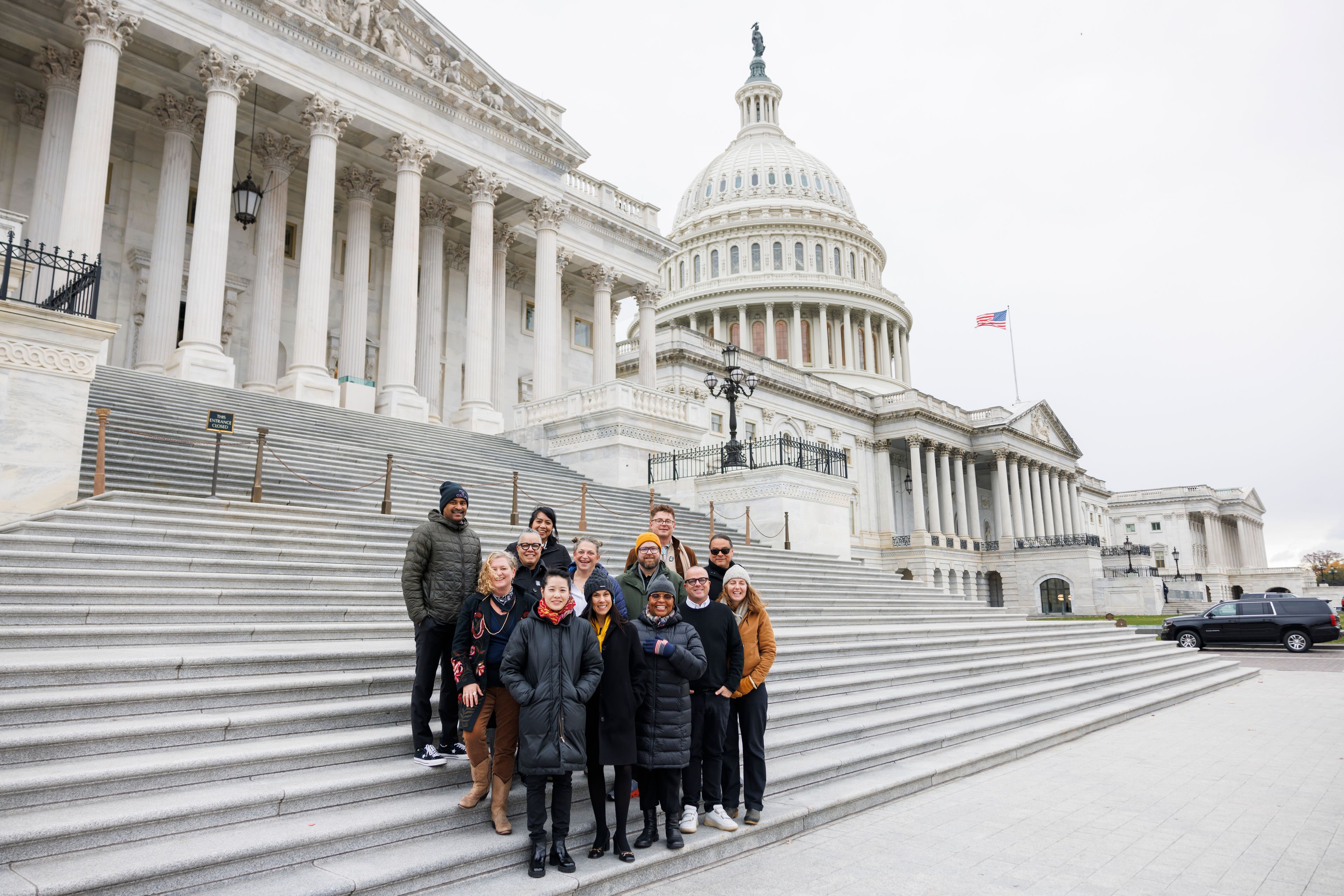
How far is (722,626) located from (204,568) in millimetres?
5902

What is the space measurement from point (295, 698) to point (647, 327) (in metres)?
30.2

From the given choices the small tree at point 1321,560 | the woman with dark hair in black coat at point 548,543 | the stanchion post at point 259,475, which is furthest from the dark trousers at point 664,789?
the small tree at point 1321,560

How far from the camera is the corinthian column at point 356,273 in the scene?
26.0m

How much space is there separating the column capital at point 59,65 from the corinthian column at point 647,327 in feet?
65.4

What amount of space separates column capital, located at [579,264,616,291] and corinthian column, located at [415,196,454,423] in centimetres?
626

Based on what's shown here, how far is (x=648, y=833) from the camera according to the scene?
18.5 ft

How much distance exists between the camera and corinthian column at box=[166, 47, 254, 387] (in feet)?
64.5

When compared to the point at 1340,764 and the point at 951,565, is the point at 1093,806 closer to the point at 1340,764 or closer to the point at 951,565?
the point at 1340,764

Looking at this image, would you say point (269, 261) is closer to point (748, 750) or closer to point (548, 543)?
point (548, 543)

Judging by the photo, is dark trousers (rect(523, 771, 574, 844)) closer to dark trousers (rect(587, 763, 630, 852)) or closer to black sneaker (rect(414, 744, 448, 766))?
dark trousers (rect(587, 763, 630, 852))

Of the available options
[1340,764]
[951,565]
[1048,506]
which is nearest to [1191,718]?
[1340,764]

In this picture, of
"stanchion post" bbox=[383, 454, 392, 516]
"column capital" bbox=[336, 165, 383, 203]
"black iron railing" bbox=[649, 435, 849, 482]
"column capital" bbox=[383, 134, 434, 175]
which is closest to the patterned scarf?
"stanchion post" bbox=[383, 454, 392, 516]

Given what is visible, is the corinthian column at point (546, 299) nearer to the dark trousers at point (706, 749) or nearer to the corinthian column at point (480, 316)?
the corinthian column at point (480, 316)

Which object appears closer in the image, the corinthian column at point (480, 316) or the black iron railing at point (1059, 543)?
the corinthian column at point (480, 316)
